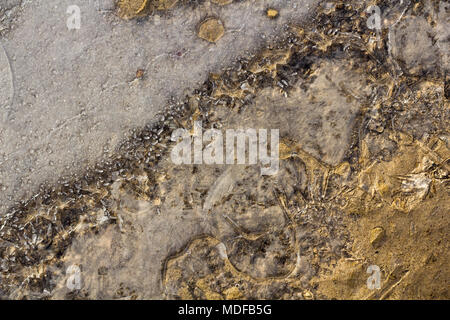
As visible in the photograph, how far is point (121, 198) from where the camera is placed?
3.62 meters

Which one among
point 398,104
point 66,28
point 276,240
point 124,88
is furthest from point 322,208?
point 66,28

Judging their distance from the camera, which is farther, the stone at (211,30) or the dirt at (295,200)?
the stone at (211,30)

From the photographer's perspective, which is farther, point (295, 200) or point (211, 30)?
point (211, 30)

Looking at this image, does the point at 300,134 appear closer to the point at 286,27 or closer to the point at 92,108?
the point at 286,27

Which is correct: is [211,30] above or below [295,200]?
above

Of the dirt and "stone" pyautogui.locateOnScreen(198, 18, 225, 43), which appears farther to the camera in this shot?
"stone" pyautogui.locateOnScreen(198, 18, 225, 43)

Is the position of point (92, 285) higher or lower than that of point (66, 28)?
lower

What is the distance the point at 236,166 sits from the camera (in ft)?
11.8

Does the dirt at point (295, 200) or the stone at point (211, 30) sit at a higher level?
the stone at point (211, 30)

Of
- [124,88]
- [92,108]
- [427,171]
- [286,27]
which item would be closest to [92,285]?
[92,108]

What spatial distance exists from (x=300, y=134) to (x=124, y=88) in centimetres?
189

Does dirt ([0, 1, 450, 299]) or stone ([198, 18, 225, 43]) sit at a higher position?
stone ([198, 18, 225, 43])

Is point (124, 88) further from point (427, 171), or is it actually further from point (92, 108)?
point (427, 171)
